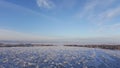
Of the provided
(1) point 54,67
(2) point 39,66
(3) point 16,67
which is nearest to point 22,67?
(3) point 16,67

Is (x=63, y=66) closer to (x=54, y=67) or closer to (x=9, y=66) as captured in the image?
(x=54, y=67)

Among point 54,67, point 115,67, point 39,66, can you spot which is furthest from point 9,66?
point 115,67

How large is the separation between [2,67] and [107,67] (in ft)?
50.8

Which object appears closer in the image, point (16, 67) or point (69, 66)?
point (16, 67)

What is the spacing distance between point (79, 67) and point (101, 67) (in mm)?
3532

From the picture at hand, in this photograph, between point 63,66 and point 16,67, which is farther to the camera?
point 63,66

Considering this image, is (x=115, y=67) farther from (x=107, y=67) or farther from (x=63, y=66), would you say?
(x=63, y=66)

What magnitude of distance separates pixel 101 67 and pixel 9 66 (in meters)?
13.8

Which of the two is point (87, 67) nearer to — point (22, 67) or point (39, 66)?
point (39, 66)

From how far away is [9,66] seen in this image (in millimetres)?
21266

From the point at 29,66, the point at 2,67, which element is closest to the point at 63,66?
the point at 29,66

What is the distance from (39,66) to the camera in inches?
851

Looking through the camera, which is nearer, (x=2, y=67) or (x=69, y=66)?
(x=2, y=67)

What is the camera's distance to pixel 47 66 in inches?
859
